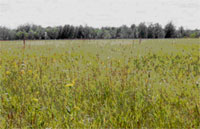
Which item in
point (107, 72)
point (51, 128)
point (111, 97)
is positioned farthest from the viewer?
point (107, 72)

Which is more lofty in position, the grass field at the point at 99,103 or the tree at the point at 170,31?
the tree at the point at 170,31

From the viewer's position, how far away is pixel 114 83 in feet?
11.0

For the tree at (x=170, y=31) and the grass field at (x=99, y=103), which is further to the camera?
the tree at (x=170, y=31)

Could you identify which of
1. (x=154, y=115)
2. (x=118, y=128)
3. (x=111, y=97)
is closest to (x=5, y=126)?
(x=118, y=128)

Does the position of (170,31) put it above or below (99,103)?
above

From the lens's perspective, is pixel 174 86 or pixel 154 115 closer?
pixel 154 115

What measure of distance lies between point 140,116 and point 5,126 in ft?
5.41

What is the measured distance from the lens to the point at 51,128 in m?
2.14

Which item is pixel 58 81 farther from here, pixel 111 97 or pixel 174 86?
pixel 174 86

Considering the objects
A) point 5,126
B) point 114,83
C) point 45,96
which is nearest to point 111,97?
point 114,83

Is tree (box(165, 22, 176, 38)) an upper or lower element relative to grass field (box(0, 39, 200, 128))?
upper

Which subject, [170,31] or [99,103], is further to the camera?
[170,31]

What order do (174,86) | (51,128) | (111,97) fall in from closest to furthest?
(51,128) < (111,97) < (174,86)

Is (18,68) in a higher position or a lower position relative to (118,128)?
higher
